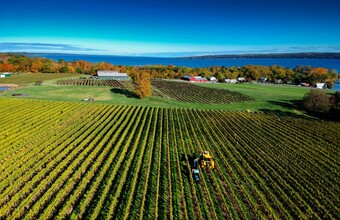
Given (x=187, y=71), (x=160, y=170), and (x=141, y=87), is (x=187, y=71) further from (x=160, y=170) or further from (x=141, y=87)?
(x=160, y=170)

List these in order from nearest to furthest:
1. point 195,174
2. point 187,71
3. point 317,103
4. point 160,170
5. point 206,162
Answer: point 195,174 < point 160,170 < point 206,162 < point 317,103 < point 187,71

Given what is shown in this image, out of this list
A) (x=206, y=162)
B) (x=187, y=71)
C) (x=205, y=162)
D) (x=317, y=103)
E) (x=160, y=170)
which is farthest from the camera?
(x=187, y=71)

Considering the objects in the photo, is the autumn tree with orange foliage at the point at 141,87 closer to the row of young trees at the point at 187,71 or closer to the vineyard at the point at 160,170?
the vineyard at the point at 160,170

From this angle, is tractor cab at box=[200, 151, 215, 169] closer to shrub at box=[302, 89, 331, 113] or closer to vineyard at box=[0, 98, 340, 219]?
vineyard at box=[0, 98, 340, 219]

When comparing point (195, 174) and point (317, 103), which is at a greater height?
point (195, 174)

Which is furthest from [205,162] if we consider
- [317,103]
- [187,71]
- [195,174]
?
[187,71]

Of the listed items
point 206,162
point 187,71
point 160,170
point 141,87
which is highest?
point 187,71

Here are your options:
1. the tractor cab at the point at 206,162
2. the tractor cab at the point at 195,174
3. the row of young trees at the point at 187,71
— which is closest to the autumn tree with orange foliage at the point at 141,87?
the tractor cab at the point at 206,162

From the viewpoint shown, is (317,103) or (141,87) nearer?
(317,103)

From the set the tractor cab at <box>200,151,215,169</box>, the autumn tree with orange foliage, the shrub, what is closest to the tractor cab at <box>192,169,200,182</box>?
the tractor cab at <box>200,151,215,169</box>

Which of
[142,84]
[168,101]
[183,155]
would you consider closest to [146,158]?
[183,155]

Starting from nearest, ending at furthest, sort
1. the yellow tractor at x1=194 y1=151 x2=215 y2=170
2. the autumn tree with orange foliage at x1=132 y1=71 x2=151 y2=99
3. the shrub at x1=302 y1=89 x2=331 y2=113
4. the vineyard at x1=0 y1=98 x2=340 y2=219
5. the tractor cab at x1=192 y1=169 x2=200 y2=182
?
the vineyard at x1=0 y1=98 x2=340 y2=219 < the tractor cab at x1=192 y1=169 x2=200 y2=182 < the yellow tractor at x1=194 y1=151 x2=215 y2=170 < the shrub at x1=302 y1=89 x2=331 y2=113 < the autumn tree with orange foliage at x1=132 y1=71 x2=151 y2=99
